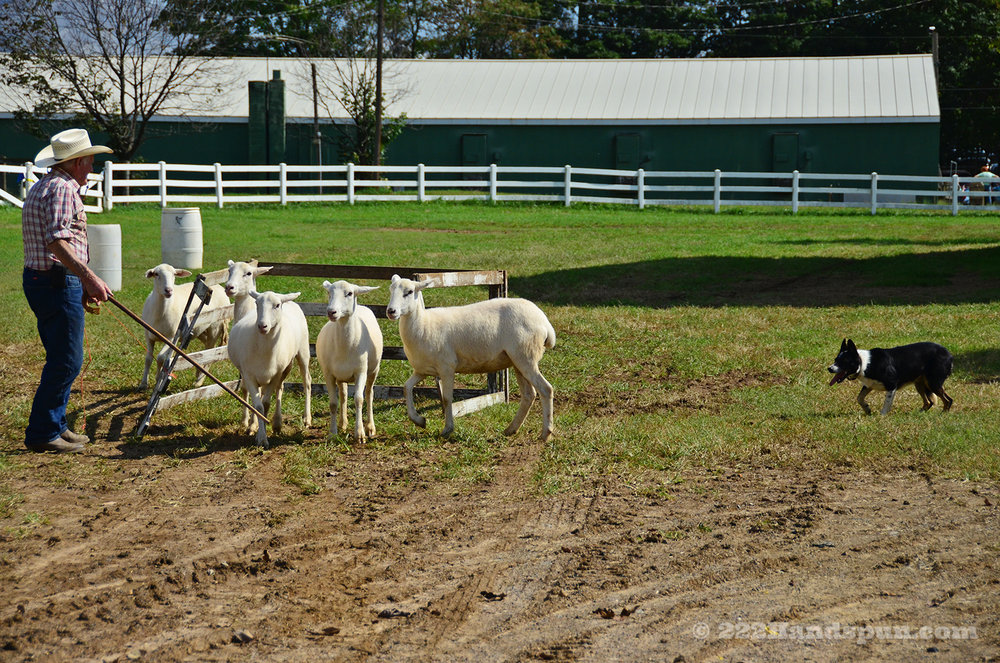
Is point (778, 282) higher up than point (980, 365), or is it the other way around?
point (778, 282)

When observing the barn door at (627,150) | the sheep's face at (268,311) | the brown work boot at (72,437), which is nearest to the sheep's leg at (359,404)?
the sheep's face at (268,311)

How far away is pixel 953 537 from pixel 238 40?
49841mm

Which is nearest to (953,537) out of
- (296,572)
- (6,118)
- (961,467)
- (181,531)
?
(961,467)

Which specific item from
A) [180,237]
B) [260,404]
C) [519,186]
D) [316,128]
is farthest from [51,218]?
[316,128]

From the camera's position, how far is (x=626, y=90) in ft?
124

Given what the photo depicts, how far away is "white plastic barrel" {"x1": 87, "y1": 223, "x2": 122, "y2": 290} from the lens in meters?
15.1

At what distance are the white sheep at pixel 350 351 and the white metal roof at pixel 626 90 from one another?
28583 mm

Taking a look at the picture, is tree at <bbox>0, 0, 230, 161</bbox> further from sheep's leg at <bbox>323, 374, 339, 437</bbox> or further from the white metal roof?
sheep's leg at <bbox>323, 374, 339, 437</bbox>

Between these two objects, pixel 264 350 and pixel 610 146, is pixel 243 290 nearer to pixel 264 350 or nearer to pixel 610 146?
pixel 264 350

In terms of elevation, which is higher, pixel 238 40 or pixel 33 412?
pixel 238 40

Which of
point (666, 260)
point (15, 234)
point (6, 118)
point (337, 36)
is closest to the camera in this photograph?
point (666, 260)

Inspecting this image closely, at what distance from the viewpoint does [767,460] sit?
7812mm

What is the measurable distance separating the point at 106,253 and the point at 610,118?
2348 cm

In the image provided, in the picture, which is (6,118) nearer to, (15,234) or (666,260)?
(15,234)
